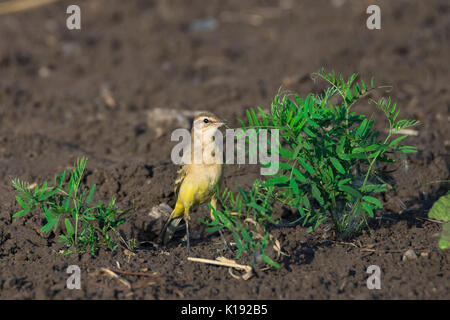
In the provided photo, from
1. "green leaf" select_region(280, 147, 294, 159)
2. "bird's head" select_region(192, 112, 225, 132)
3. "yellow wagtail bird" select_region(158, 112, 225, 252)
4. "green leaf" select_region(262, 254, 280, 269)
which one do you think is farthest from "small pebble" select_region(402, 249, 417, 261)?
"bird's head" select_region(192, 112, 225, 132)

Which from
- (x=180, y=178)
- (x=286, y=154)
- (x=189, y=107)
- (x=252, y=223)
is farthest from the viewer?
(x=189, y=107)

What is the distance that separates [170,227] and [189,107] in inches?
157

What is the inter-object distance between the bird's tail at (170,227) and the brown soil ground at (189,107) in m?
0.12

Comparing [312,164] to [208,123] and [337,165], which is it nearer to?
[337,165]

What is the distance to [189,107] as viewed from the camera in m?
10.7

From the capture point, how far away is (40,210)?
23.1ft

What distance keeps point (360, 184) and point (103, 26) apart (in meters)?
10.3

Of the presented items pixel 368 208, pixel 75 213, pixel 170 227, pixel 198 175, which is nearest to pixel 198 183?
pixel 198 175

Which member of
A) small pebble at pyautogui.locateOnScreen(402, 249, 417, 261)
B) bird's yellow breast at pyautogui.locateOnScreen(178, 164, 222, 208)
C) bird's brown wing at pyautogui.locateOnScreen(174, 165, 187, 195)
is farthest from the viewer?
bird's brown wing at pyautogui.locateOnScreen(174, 165, 187, 195)

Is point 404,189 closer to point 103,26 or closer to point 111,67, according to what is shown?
point 111,67

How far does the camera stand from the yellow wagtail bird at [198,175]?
6.73 m

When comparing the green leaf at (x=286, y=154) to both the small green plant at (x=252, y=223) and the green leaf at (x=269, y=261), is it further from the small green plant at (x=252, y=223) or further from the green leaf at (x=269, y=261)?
the green leaf at (x=269, y=261)

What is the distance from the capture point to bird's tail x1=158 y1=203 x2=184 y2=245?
701cm

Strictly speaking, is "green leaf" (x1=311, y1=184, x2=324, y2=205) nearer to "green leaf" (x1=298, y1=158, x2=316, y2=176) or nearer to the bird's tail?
"green leaf" (x1=298, y1=158, x2=316, y2=176)
